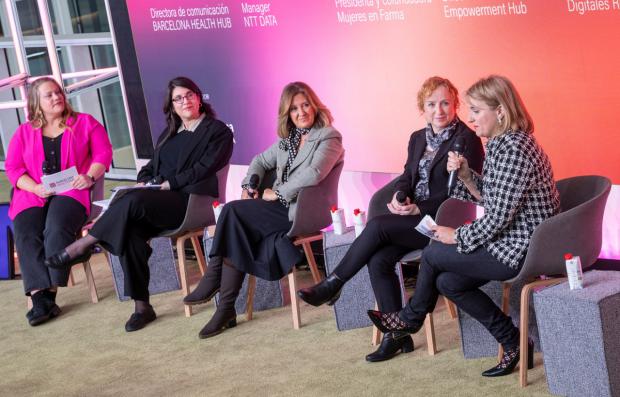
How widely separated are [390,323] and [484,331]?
0.41m

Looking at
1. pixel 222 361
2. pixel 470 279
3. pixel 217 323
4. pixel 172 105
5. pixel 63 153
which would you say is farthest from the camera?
pixel 63 153

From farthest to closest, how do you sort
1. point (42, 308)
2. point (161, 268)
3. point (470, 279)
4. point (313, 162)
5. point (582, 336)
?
point (161, 268), point (42, 308), point (313, 162), point (470, 279), point (582, 336)

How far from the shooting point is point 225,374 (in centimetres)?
443

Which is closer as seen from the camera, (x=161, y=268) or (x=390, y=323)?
(x=390, y=323)

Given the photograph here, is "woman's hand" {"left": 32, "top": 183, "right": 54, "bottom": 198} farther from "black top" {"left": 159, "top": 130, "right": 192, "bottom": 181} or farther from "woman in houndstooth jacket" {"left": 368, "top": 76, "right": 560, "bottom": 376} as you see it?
"woman in houndstooth jacket" {"left": 368, "top": 76, "right": 560, "bottom": 376}

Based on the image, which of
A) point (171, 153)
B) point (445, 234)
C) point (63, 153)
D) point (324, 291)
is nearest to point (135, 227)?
point (171, 153)

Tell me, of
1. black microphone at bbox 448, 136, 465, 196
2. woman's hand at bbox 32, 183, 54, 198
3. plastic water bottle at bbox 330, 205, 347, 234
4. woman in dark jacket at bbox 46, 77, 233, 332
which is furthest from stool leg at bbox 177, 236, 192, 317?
black microphone at bbox 448, 136, 465, 196

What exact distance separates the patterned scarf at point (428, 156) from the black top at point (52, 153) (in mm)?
2568

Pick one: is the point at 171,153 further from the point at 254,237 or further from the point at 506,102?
the point at 506,102

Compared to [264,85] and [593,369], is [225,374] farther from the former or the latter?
[264,85]

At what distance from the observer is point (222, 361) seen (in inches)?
182

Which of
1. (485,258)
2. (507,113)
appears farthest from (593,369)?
(507,113)

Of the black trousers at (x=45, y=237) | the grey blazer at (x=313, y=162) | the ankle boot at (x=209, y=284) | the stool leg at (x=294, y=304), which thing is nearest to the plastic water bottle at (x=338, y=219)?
the grey blazer at (x=313, y=162)

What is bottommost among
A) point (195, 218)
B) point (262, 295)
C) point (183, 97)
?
point (262, 295)
